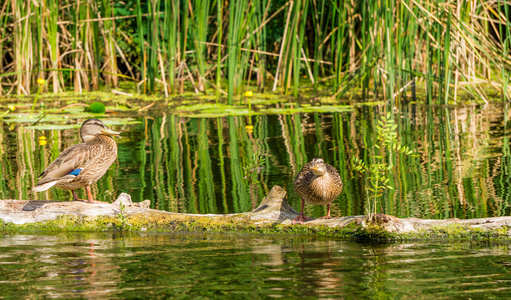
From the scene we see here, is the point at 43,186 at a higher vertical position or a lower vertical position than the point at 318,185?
higher

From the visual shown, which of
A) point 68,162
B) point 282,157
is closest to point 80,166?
point 68,162

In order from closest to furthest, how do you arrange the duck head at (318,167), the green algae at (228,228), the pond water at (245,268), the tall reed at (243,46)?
the pond water at (245,268), the green algae at (228,228), the duck head at (318,167), the tall reed at (243,46)

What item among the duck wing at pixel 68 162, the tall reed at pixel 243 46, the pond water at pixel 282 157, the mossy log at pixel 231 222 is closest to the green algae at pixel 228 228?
the mossy log at pixel 231 222

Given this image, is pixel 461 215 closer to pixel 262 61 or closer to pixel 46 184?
pixel 46 184

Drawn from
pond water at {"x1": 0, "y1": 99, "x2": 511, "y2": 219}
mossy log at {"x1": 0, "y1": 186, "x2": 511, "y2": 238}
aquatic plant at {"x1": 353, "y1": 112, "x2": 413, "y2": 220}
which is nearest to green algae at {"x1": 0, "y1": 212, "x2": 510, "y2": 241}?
mossy log at {"x1": 0, "y1": 186, "x2": 511, "y2": 238}

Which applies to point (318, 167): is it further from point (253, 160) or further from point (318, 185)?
point (253, 160)

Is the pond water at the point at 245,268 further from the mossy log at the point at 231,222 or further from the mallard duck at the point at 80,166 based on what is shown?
the mallard duck at the point at 80,166

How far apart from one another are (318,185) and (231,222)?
69 cm

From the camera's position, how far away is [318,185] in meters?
5.00

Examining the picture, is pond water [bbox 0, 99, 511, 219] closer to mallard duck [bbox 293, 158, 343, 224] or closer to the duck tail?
mallard duck [bbox 293, 158, 343, 224]

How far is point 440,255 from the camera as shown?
4246 millimetres

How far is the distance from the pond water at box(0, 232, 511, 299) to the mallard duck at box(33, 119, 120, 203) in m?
0.55

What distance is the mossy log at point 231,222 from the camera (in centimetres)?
462

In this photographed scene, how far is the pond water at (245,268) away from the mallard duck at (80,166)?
1.80ft
